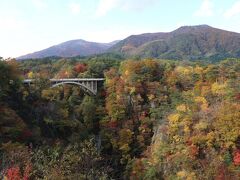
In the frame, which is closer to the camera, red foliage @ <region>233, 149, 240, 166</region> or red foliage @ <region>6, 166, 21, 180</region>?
red foliage @ <region>6, 166, 21, 180</region>

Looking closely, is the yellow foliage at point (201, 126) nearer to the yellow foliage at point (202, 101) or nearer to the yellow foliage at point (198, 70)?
the yellow foliage at point (202, 101)

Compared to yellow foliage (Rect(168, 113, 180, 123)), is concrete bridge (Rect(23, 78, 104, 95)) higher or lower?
higher

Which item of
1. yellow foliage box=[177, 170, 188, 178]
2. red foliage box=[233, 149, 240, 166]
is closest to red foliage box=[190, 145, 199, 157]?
yellow foliage box=[177, 170, 188, 178]

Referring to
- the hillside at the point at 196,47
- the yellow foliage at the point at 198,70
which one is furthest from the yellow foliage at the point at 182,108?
the hillside at the point at 196,47

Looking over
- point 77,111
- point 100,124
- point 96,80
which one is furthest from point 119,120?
point 96,80

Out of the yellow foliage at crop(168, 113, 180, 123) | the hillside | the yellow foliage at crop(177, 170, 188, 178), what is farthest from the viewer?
the hillside

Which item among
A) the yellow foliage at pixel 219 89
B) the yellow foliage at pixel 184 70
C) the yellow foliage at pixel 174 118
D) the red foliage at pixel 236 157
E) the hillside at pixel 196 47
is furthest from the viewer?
the hillside at pixel 196 47

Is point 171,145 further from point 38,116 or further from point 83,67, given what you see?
point 83,67

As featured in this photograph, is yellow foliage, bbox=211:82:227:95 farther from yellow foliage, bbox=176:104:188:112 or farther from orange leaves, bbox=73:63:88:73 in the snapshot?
orange leaves, bbox=73:63:88:73

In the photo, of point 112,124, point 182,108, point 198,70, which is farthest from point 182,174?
point 198,70

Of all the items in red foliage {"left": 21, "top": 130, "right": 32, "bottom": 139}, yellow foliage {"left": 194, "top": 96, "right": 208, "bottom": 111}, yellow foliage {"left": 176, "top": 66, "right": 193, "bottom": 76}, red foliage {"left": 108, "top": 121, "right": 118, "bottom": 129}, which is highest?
yellow foliage {"left": 176, "top": 66, "right": 193, "bottom": 76}
